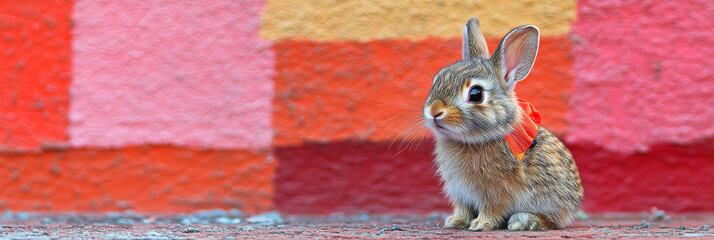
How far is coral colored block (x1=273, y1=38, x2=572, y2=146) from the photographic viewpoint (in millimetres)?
3521

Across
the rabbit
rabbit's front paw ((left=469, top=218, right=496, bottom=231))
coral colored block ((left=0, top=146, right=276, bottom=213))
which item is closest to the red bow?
the rabbit

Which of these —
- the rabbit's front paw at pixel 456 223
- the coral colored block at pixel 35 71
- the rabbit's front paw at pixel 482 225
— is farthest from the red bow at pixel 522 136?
the coral colored block at pixel 35 71

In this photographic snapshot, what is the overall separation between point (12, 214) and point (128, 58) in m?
1.06

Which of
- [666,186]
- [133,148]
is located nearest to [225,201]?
[133,148]

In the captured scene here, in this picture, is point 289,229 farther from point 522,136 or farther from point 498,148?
point 522,136

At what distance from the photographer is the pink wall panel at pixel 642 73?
3.49 m

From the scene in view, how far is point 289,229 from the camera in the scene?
262cm

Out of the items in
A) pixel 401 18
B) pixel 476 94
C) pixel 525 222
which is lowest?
pixel 525 222

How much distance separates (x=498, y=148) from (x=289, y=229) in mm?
878

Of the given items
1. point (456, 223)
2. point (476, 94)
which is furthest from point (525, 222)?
point (476, 94)

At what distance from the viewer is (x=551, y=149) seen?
270 cm

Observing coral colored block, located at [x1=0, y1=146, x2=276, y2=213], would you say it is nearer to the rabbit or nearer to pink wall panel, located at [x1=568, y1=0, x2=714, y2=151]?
the rabbit

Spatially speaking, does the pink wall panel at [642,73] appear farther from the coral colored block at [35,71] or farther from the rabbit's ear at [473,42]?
the coral colored block at [35,71]

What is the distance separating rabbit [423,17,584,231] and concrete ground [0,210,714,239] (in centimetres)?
12
